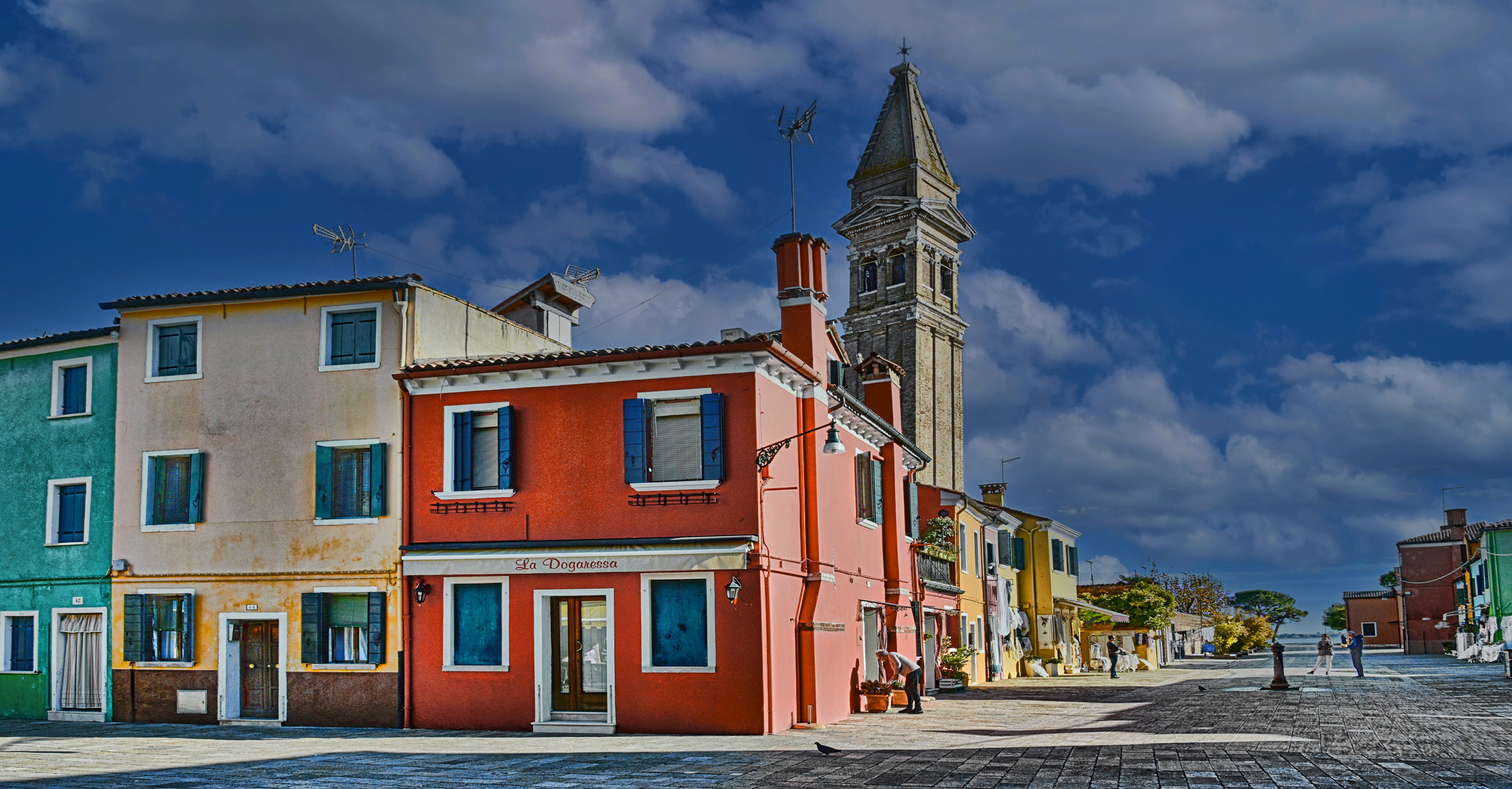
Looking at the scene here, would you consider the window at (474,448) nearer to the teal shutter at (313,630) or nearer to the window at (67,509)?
the teal shutter at (313,630)

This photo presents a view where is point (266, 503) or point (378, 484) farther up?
point (378, 484)

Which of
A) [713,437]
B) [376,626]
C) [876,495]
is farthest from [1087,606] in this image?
[376,626]

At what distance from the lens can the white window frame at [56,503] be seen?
23031mm

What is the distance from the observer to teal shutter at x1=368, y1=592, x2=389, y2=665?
67.8 ft

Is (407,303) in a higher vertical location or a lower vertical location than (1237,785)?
higher

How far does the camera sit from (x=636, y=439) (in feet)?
65.4

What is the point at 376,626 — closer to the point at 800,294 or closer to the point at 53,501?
the point at 53,501

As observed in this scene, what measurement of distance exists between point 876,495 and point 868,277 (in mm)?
46879

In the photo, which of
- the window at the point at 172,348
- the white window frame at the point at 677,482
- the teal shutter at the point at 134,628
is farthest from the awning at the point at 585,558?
the window at the point at 172,348

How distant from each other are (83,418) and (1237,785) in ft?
69.3

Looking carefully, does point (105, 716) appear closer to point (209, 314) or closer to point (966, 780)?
point (209, 314)

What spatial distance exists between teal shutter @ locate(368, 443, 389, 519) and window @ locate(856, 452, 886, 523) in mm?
9182

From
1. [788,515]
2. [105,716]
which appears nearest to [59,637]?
[105,716]

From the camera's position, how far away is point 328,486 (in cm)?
2148
